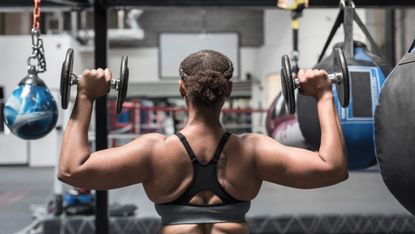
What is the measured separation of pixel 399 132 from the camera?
1.16 meters

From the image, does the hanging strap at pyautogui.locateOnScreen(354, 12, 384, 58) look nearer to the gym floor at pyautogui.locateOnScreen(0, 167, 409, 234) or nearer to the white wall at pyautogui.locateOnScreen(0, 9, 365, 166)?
the gym floor at pyautogui.locateOnScreen(0, 167, 409, 234)

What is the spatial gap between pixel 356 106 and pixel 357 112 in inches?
0.9

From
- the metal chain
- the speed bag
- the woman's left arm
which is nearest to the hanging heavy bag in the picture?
the speed bag

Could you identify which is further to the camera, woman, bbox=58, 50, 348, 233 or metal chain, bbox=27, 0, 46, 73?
metal chain, bbox=27, 0, 46, 73

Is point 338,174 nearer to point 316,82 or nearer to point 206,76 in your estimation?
point 316,82

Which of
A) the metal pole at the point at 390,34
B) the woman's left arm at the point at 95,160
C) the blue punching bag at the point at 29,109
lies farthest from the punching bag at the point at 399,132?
the metal pole at the point at 390,34

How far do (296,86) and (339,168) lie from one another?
226 mm

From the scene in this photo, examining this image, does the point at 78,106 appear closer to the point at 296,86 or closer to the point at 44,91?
the point at 296,86

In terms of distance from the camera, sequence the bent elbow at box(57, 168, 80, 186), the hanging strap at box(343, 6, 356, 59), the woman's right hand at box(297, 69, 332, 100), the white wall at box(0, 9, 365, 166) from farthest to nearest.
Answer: the white wall at box(0, 9, 365, 166), the hanging strap at box(343, 6, 356, 59), the woman's right hand at box(297, 69, 332, 100), the bent elbow at box(57, 168, 80, 186)

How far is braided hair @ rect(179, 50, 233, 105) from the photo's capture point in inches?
43.6

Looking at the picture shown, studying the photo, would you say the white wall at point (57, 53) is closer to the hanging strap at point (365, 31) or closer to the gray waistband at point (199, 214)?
the hanging strap at point (365, 31)

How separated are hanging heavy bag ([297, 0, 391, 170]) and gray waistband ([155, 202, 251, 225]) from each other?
80 centimetres

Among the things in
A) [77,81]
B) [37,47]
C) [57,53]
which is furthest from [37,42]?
[57,53]

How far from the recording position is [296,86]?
47.2 inches
